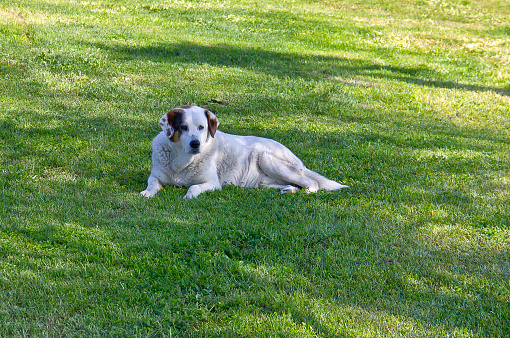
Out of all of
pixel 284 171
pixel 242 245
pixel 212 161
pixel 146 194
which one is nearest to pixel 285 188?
pixel 284 171

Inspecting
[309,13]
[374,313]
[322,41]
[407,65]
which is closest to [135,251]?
[374,313]

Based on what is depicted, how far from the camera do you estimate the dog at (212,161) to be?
6.88m

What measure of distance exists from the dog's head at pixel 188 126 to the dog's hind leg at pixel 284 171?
0.95m

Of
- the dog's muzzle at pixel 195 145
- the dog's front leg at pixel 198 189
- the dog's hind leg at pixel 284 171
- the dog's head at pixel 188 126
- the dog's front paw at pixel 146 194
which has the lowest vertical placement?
the dog's front paw at pixel 146 194

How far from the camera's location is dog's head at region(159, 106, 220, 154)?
6.83m

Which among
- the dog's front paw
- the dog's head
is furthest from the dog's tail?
the dog's front paw

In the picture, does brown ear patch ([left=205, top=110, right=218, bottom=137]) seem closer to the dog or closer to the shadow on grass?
the dog

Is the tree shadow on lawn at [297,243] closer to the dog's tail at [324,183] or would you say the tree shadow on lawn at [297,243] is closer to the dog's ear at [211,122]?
the dog's tail at [324,183]

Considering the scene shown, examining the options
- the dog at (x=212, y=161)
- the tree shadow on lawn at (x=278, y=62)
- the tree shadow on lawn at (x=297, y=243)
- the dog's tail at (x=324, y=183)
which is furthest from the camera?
the tree shadow on lawn at (x=278, y=62)

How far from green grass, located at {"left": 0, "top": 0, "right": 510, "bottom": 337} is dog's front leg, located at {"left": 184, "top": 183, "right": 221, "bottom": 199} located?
0.47 ft

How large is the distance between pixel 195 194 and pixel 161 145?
0.91 metres

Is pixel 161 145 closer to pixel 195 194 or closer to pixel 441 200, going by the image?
pixel 195 194

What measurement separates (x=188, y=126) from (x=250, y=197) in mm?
1147

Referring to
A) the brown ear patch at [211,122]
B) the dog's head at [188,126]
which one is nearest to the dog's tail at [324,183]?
the brown ear patch at [211,122]
